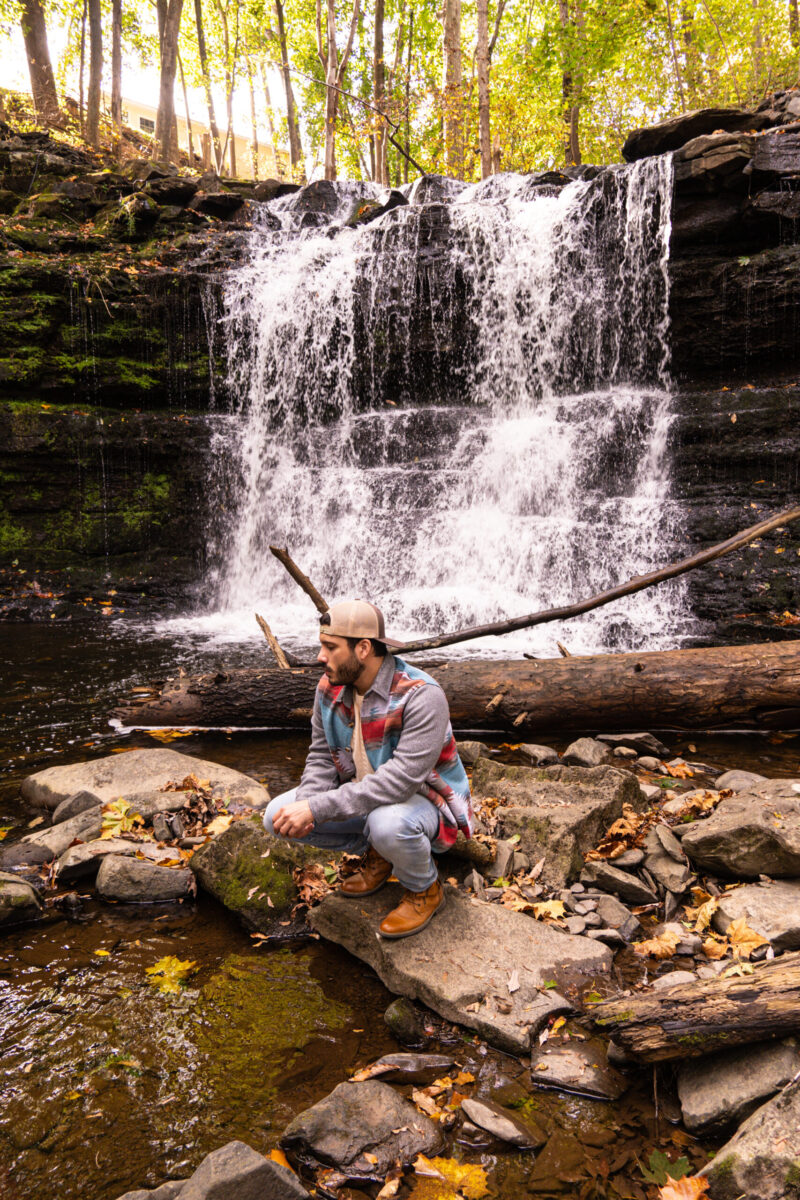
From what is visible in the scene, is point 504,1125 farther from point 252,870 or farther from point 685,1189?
point 252,870

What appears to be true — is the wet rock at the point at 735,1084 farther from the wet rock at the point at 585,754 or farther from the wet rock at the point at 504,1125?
the wet rock at the point at 585,754

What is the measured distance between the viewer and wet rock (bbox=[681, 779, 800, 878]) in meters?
3.27

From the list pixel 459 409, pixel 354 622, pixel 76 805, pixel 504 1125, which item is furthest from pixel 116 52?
pixel 504 1125

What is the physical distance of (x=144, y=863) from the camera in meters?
3.72

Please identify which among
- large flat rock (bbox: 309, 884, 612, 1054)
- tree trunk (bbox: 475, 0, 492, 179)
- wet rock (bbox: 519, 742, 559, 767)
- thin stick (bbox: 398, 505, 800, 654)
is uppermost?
tree trunk (bbox: 475, 0, 492, 179)

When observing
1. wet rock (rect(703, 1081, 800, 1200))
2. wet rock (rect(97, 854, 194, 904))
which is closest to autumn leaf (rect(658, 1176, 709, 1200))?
wet rock (rect(703, 1081, 800, 1200))

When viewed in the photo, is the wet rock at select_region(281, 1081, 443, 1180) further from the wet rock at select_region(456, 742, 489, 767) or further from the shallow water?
the wet rock at select_region(456, 742, 489, 767)

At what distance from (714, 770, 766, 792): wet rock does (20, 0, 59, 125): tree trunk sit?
24.5 m

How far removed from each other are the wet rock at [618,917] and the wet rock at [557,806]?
0.78 feet

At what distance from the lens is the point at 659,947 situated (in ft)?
9.91

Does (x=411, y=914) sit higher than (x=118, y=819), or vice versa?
(x=411, y=914)

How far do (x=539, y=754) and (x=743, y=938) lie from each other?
2516 mm

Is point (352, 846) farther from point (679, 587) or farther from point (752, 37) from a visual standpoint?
point (752, 37)

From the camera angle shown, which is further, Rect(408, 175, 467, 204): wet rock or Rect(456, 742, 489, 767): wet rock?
Rect(408, 175, 467, 204): wet rock
